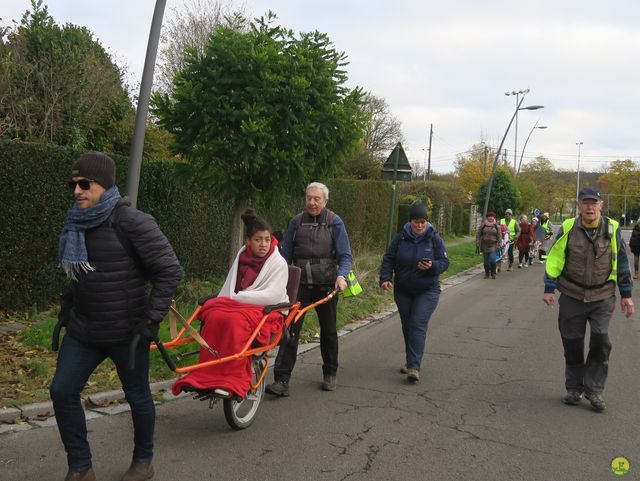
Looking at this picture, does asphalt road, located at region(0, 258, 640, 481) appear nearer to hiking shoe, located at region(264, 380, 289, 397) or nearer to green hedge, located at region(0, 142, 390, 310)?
hiking shoe, located at region(264, 380, 289, 397)

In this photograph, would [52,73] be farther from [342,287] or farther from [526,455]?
[526,455]

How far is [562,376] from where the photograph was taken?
716 cm

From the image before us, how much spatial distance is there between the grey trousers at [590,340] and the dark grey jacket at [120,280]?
3.78 meters

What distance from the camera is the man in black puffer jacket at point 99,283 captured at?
376 centimetres

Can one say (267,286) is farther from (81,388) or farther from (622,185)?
(622,185)

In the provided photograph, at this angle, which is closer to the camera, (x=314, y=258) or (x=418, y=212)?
(x=314, y=258)

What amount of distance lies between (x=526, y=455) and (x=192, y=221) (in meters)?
8.40

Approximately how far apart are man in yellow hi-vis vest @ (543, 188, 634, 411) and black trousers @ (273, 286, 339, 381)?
6.54ft

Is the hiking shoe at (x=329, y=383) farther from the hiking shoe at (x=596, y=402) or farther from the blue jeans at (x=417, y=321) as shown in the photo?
the hiking shoe at (x=596, y=402)

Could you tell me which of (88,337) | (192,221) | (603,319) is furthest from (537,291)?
(88,337)

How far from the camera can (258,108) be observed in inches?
333

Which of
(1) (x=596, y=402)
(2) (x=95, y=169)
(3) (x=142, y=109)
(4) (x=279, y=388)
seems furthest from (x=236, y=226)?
(2) (x=95, y=169)

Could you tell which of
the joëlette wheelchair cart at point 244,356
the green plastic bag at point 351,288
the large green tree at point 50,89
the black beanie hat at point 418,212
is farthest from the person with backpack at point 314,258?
the large green tree at point 50,89

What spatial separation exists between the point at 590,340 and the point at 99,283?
426 cm
